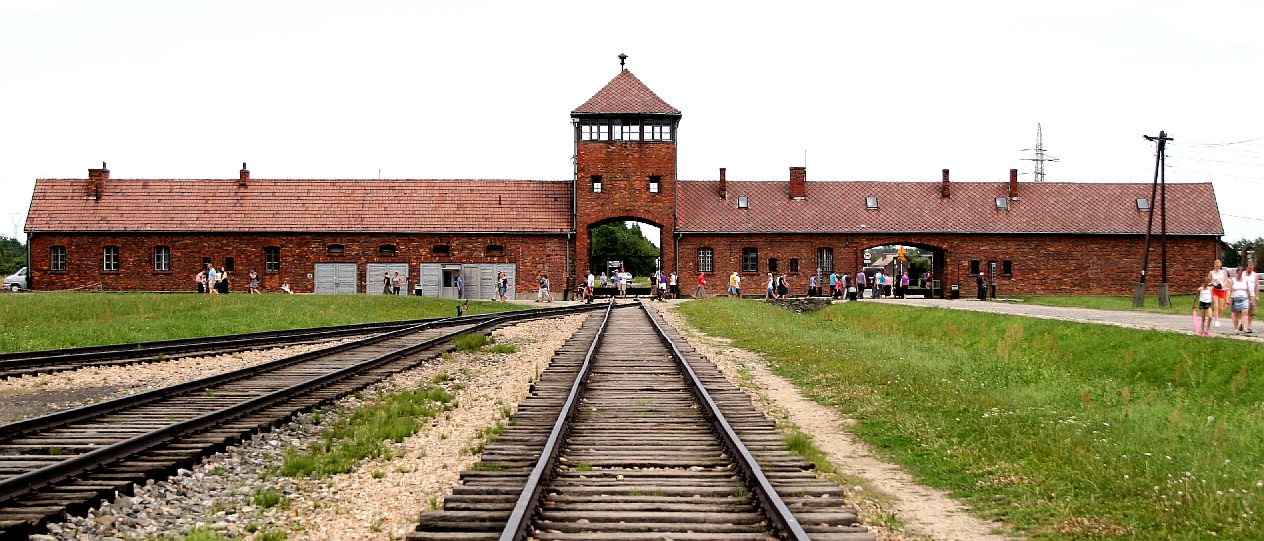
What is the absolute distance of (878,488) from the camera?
7641mm

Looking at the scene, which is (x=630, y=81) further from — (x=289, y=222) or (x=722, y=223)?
(x=289, y=222)

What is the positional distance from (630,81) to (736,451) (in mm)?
43170

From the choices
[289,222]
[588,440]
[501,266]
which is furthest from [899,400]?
[289,222]

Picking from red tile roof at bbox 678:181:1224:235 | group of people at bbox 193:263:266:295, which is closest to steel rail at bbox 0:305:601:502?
group of people at bbox 193:263:266:295

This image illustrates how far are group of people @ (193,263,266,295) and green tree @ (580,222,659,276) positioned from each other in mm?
66174

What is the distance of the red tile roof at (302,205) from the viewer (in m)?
48.3

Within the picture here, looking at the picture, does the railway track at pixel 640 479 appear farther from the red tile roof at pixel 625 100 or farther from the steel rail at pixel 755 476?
the red tile roof at pixel 625 100

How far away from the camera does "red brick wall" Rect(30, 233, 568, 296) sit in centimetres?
4778

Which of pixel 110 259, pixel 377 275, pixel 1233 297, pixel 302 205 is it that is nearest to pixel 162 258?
pixel 110 259

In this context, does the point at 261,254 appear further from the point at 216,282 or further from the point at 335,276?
the point at 216,282

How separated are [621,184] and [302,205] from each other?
15.2m

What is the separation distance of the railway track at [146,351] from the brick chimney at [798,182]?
32.8 metres

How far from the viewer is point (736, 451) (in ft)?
25.8

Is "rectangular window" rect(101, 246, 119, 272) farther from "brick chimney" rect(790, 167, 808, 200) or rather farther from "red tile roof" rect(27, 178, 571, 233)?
"brick chimney" rect(790, 167, 808, 200)
